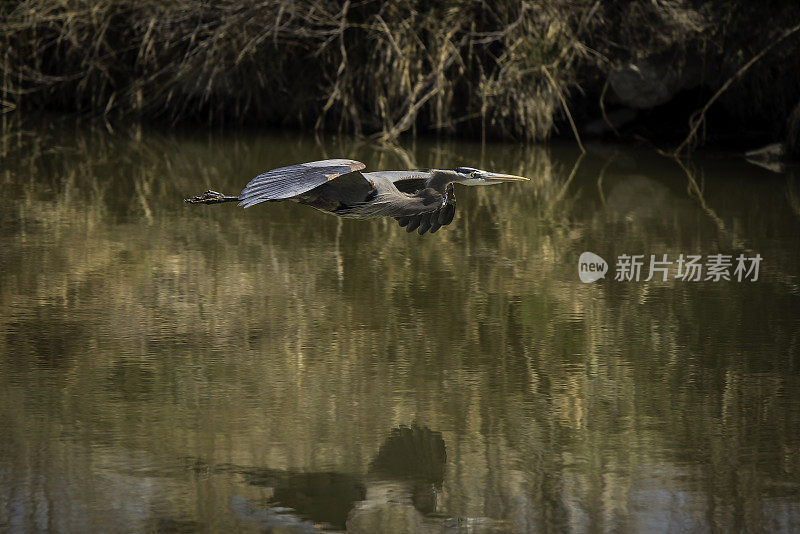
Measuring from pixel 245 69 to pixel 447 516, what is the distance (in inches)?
Answer: 243

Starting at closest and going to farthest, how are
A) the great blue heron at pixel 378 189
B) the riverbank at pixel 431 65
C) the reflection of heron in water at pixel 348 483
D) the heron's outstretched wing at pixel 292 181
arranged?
1. the reflection of heron in water at pixel 348 483
2. the heron's outstretched wing at pixel 292 181
3. the great blue heron at pixel 378 189
4. the riverbank at pixel 431 65

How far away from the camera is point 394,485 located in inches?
107

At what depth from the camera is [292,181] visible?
115 inches

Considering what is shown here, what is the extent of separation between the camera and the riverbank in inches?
304

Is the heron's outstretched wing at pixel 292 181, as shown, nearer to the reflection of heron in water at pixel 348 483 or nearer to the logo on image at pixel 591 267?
the reflection of heron in water at pixel 348 483

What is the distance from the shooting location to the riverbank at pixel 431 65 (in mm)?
7719

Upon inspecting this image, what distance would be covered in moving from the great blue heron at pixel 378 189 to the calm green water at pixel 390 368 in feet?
1.73

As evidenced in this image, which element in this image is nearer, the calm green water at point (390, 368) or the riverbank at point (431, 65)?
the calm green water at point (390, 368)

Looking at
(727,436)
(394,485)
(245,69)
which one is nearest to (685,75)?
(245,69)

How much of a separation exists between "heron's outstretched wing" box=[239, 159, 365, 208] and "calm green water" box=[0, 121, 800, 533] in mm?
620

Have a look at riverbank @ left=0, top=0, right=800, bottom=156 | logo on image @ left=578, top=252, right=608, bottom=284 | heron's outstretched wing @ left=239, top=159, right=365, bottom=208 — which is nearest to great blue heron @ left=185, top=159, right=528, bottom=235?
heron's outstretched wing @ left=239, top=159, right=365, bottom=208

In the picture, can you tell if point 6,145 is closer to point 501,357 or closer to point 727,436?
point 501,357

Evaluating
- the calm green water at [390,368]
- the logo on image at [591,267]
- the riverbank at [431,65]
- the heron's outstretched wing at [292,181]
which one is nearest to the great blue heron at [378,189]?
the heron's outstretched wing at [292,181]

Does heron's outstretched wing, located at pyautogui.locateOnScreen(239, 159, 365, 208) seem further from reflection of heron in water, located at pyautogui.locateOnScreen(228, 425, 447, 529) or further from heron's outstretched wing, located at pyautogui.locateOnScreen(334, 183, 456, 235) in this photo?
reflection of heron in water, located at pyautogui.locateOnScreen(228, 425, 447, 529)
